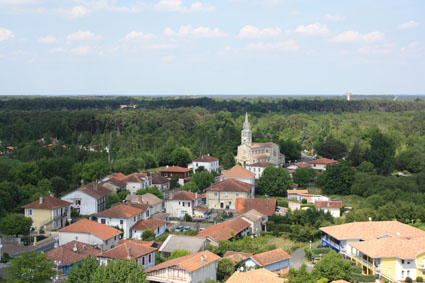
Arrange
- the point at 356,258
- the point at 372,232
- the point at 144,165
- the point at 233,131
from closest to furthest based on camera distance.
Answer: the point at 356,258
the point at 372,232
the point at 144,165
the point at 233,131

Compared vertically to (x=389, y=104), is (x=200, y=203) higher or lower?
lower

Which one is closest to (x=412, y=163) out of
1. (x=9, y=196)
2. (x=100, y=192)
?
(x=100, y=192)

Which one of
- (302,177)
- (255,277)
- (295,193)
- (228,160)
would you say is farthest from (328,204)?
(228,160)

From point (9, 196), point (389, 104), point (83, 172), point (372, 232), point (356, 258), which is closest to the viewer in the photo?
point (356, 258)

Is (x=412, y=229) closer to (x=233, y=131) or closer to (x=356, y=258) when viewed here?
(x=356, y=258)

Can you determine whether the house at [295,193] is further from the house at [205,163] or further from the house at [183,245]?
the house at [183,245]

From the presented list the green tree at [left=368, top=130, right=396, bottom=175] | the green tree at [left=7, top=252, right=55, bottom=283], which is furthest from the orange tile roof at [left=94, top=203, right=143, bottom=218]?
the green tree at [left=368, top=130, right=396, bottom=175]

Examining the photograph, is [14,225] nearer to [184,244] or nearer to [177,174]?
[184,244]
